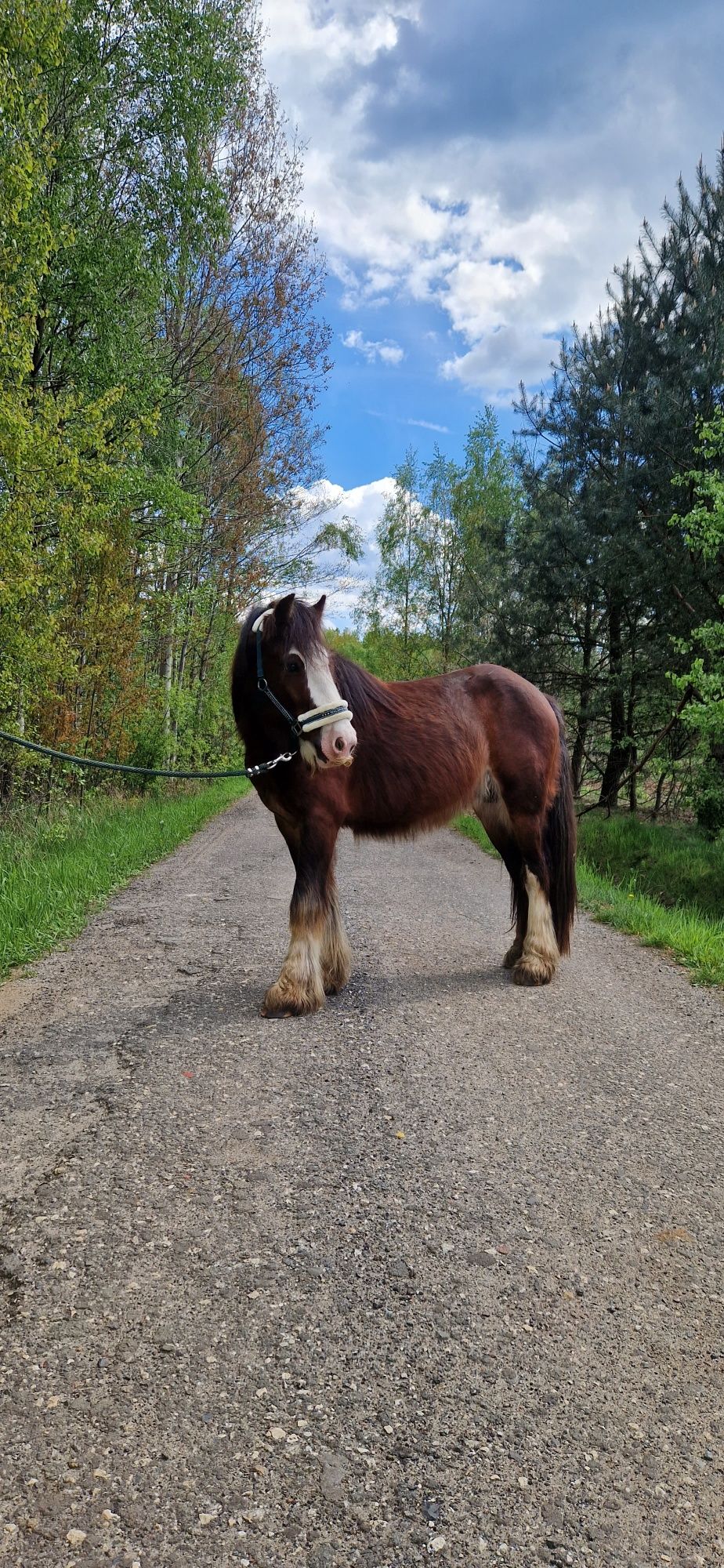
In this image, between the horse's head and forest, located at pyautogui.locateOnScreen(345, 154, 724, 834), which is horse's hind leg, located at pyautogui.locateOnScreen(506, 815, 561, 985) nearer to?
the horse's head

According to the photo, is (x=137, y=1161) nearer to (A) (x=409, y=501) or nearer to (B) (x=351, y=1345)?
(B) (x=351, y=1345)

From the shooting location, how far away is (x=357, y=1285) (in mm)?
1977

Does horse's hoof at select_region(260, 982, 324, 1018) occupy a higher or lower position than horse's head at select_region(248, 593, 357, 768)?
lower

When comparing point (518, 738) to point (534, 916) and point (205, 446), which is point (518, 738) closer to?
point (534, 916)

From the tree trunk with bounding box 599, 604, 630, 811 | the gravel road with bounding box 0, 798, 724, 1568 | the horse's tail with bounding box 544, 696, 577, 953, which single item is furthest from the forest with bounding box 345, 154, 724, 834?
the gravel road with bounding box 0, 798, 724, 1568

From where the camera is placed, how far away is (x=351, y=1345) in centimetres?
178

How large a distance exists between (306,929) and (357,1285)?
2.05 metres

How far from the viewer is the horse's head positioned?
3.69m

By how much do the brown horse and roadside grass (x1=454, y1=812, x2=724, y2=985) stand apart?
1.06 meters

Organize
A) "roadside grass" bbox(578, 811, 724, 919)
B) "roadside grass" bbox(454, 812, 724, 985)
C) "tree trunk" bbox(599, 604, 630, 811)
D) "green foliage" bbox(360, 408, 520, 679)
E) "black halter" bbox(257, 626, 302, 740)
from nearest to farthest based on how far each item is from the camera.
→ "black halter" bbox(257, 626, 302, 740), "roadside grass" bbox(454, 812, 724, 985), "roadside grass" bbox(578, 811, 724, 919), "tree trunk" bbox(599, 604, 630, 811), "green foliage" bbox(360, 408, 520, 679)

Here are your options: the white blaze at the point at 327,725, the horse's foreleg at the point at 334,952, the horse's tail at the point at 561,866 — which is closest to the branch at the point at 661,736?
the horse's tail at the point at 561,866

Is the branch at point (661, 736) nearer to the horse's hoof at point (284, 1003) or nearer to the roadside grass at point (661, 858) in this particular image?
the roadside grass at point (661, 858)

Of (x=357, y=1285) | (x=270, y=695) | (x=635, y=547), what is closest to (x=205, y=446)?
(x=635, y=547)

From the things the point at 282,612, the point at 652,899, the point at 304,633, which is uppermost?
the point at 282,612
